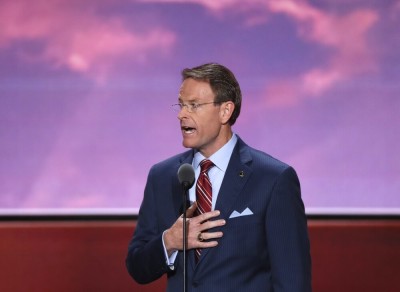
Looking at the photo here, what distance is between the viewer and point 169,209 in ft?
7.81

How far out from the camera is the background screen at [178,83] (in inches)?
143

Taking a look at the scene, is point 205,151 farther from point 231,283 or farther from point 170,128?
point 170,128

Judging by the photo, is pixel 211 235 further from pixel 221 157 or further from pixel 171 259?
pixel 221 157

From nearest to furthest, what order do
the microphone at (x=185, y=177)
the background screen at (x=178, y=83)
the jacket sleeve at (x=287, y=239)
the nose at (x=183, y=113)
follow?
the microphone at (x=185, y=177)
the jacket sleeve at (x=287, y=239)
the nose at (x=183, y=113)
the background screen at (x=178, y=83)

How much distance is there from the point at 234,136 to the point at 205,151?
122 mm

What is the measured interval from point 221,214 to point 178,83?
146 centimetres

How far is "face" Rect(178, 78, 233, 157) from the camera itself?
234 centimetres

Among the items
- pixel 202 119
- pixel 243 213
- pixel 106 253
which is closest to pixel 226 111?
pixel 202 119

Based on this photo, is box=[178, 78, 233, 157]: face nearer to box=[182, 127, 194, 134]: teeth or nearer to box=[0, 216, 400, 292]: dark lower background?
box=[182, 127, 194, 134]: teeth

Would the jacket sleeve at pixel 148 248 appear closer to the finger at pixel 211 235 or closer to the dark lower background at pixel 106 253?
the finger at pixel 211 235

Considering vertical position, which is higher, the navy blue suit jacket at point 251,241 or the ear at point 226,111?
the ear at point 226,111

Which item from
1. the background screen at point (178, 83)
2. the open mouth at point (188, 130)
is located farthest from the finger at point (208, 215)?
the background screen at point (178, 83)

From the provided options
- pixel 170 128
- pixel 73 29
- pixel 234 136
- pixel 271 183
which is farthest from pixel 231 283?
pixel 73 29

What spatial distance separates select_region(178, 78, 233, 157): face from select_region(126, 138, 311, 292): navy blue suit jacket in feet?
0.27
